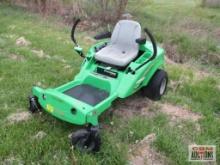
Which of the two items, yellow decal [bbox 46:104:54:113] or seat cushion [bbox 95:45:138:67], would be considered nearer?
yellow decal [bbox 46:104:54:113]

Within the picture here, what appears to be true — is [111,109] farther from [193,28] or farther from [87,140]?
[193,28]

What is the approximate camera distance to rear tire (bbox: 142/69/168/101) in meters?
3.66

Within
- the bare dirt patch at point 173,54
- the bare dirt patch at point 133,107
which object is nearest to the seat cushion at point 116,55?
the bare dirt patch at point 133,107

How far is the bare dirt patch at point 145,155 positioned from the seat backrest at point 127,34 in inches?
50.7

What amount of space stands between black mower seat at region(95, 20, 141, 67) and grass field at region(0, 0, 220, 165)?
538 millimetres

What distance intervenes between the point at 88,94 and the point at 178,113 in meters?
1.09

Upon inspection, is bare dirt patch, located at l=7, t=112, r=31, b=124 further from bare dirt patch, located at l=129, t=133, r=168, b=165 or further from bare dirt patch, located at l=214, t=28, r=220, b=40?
bare dirt patch, located at l=214, t=28, r=220, b=40

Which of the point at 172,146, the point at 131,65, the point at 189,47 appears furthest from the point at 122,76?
the point at 189,47

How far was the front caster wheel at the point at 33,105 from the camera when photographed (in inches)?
122

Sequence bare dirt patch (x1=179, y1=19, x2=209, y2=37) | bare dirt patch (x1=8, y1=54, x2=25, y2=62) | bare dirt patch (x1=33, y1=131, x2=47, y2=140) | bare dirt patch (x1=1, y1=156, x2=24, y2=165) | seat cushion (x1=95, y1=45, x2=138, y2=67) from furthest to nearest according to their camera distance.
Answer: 1. bare dirt patch (x1=179, y1=19, x2=209, y2=37)
2. bare dirt patch (x1=8, y1=54, x2=25, y2=62)
3. seat cushion (x1=95, y1=45, x2=138, y2=67)
4. bare dirt patch (x1=33, y1=131, x2=47, y2=140)
5. bare dirt patch (x1=1, y1=156, x2=24, y2=165)

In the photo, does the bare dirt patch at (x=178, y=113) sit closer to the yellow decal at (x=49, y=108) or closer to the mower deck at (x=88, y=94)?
the mower deck at (x=88, y=94)

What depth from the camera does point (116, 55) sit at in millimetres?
3484

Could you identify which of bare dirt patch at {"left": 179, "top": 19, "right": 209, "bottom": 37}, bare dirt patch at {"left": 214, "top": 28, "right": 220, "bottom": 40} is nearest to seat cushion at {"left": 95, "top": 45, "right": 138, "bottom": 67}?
bare dirt patch at {"left": 179, "top": 19, "right": 209, "bottom": 37}

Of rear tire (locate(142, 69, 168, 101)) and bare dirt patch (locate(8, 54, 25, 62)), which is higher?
rear tire (locate(142, 69, 168, 101))
